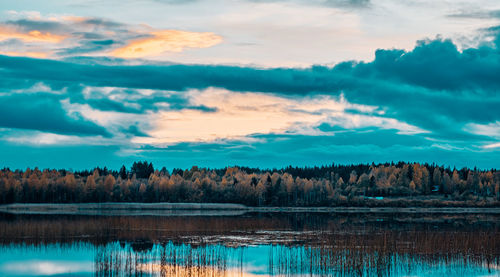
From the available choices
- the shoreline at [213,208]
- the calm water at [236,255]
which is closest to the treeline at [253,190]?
the shoreline at [213,208]

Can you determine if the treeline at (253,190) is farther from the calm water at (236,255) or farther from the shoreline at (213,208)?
the calm water at (236,255)

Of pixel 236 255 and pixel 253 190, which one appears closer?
pixel 236 255

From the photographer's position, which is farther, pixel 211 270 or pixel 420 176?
pixel 420 176

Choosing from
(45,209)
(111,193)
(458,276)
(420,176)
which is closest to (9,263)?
(458,276)

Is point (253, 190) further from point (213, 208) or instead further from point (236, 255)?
point (236, 255)

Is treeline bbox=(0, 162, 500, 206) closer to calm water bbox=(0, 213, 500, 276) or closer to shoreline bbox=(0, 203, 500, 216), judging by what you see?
shoreline bbox=(0, 203, 500, 216)

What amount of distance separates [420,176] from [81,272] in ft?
554

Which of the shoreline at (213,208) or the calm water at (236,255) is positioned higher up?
the calm water at (236,255)

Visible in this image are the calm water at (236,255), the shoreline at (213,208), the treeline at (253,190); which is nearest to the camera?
the calm water at (236,255)

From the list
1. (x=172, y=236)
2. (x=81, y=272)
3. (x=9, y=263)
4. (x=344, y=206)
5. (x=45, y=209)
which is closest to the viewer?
(x=81, y=272)

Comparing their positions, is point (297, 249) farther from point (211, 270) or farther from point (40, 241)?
point (40, 241)

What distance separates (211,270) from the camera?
1335 inches

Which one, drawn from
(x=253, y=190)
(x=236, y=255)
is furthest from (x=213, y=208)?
(x=236, y=255)

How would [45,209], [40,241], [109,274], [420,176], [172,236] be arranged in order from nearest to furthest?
[109,274]
[40,241]
[172,236]
[45,209]
[420,176]
